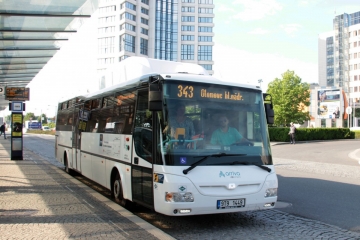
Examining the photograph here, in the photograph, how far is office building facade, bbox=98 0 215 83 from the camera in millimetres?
98000

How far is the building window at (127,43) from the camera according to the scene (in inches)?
3781

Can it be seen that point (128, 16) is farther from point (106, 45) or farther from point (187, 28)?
point (187, 28)

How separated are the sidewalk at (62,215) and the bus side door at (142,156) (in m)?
0.51

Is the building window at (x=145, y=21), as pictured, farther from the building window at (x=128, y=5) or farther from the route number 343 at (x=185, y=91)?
the route number 343 at (x=185, y=91)

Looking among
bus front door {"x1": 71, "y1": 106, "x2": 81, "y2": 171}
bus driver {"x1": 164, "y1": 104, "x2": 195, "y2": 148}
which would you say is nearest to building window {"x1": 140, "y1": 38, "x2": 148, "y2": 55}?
bus front door {"x1": 71, "y1": 106, "x2": 81, "y2": 171}

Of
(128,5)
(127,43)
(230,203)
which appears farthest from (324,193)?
(128,5)

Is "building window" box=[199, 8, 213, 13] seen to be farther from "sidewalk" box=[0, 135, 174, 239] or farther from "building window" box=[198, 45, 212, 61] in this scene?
"sidewalk" box=[0, 135, 174, 239]

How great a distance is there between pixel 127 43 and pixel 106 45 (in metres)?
5.83

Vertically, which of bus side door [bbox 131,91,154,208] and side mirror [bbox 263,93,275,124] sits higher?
side mirror [bbox 263,93,275,124]

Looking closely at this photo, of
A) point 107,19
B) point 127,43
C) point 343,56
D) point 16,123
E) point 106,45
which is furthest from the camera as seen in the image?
point 343,56

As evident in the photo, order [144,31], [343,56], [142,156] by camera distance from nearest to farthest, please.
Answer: [142,156]
[144,31]
[343,56]

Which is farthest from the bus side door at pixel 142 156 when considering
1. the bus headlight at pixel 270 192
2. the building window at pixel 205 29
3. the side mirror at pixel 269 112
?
the building window at pixel 205 29

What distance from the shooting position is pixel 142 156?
7.18 metres

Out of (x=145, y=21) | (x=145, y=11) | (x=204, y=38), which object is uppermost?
(x=145, y=11)
